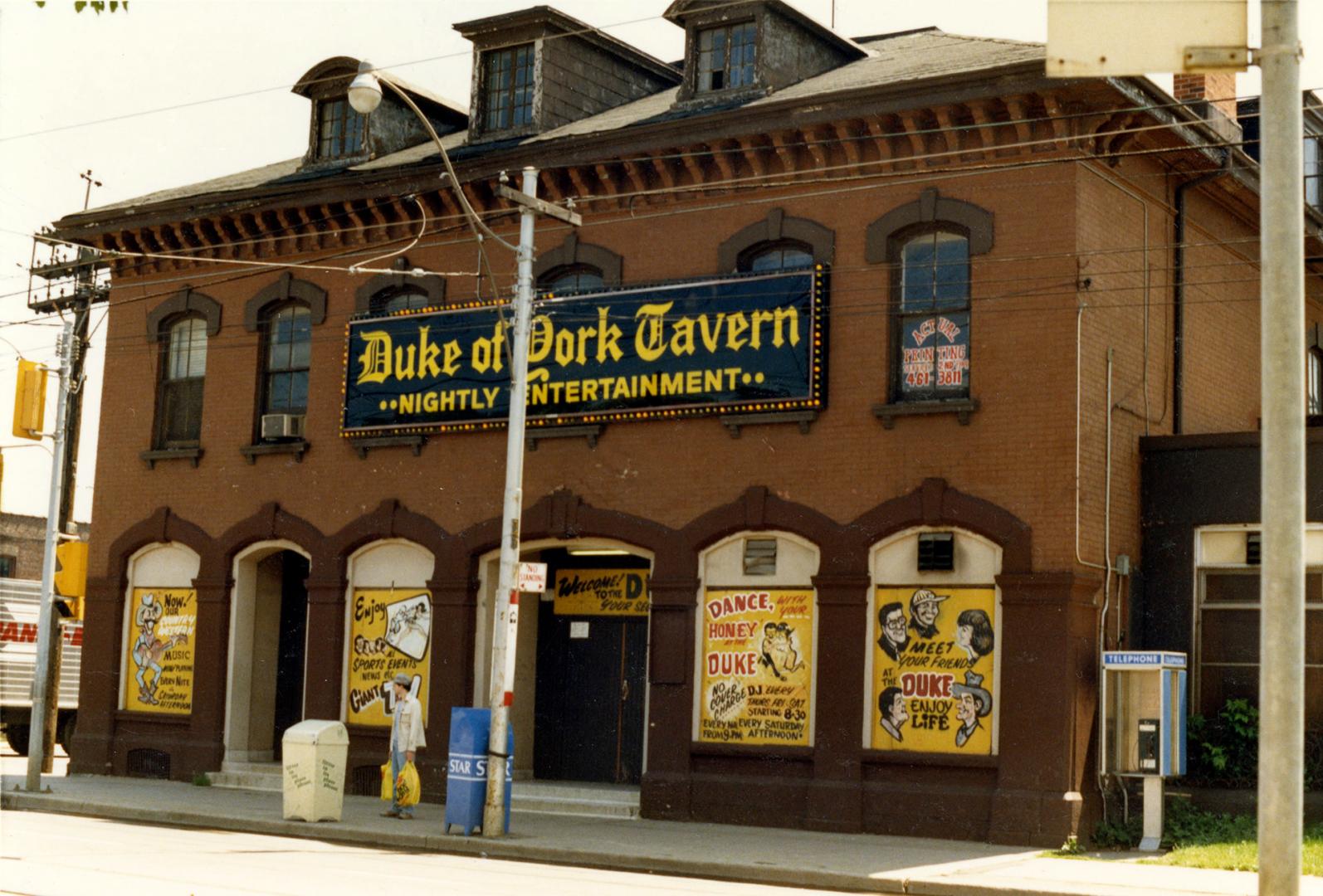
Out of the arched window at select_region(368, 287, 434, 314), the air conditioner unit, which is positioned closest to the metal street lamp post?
the arched window at select_region(368, 287, 434, 314)

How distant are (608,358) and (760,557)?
356 cm

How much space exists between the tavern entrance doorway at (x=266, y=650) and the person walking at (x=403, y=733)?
563cm

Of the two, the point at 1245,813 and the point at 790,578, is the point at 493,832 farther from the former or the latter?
the point at 1245,813

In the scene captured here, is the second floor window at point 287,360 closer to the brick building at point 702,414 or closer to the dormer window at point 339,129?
the brick building at point 702,414

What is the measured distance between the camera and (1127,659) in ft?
61.4

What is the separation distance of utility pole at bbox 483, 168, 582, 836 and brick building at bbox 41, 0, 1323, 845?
1.21 meters

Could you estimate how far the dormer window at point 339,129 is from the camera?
27.1 m

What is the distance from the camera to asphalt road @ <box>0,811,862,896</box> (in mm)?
13334

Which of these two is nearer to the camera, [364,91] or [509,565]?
[364,91]

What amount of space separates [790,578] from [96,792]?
35.1 ft

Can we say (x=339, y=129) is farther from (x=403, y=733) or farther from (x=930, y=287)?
(x=930, y=287)

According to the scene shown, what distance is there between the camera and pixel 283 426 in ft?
83.7

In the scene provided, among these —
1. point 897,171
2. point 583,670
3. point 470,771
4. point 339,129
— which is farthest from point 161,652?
point 897,171

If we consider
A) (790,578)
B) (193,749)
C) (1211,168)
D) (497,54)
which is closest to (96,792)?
(193,749)
